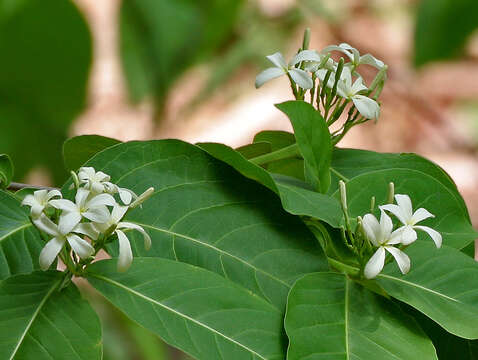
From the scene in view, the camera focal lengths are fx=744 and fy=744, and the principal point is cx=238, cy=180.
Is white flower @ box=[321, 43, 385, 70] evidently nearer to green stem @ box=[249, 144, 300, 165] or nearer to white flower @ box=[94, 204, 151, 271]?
green stem @ box=[249, 144, 300, 165]

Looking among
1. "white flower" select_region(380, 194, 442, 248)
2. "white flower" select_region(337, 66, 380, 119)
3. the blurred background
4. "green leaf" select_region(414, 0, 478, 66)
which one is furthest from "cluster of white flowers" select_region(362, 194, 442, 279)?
"green leaf" select_region(414, 0, 478, 66)

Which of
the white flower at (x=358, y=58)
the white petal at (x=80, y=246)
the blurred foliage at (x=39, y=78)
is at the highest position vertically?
the blurred foliage at (x=39, y=78)

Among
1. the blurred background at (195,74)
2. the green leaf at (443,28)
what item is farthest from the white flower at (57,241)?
the green leaf at (443,28)

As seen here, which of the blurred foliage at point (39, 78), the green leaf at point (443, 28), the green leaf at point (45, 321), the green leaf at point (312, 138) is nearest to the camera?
the green leaf at point (45, 321)

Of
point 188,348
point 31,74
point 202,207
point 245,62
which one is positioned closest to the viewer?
point 188,348

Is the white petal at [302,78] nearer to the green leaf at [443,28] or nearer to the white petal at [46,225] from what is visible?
the white petal at [46,225]

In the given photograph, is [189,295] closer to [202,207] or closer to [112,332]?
[202,207]

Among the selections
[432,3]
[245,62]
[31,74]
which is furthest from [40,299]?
[245,62]
